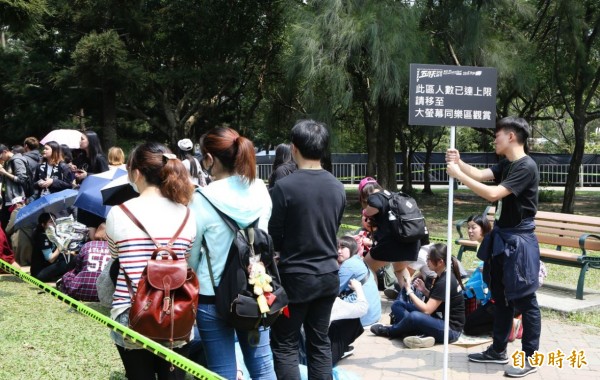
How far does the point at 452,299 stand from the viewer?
5863mm

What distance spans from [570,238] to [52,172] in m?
6.45

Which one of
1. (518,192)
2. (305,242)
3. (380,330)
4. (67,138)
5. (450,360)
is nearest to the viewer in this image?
(305,242)

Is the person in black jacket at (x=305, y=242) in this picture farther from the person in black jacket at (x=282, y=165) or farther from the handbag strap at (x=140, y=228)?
the person in black jacket at (x=282, y=165)

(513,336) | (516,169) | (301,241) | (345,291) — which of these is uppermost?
(516,169)

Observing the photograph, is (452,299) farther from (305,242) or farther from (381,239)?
(305,242)

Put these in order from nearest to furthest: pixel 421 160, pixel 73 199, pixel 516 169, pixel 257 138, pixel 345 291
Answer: pixel 516 169 < pixel 345 291 < pixel 73 199 < pixel 257 138 < pixel 421 160

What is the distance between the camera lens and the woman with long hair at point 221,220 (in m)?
3.41

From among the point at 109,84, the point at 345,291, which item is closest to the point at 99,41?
the point at 109,84

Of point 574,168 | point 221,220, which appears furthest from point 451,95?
point 574,168

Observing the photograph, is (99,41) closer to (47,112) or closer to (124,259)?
(47,112)

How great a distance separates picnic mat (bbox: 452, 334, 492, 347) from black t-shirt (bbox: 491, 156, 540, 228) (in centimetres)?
131

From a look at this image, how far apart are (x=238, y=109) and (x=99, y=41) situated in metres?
Answer: 7.65

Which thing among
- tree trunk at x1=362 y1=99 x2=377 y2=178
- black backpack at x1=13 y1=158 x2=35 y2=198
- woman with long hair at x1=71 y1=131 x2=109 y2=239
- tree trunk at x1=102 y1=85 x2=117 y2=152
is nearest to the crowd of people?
woman with long hair at x1=71 y1=131 x2=109 y2=239

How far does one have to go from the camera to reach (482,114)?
16.2 feet
